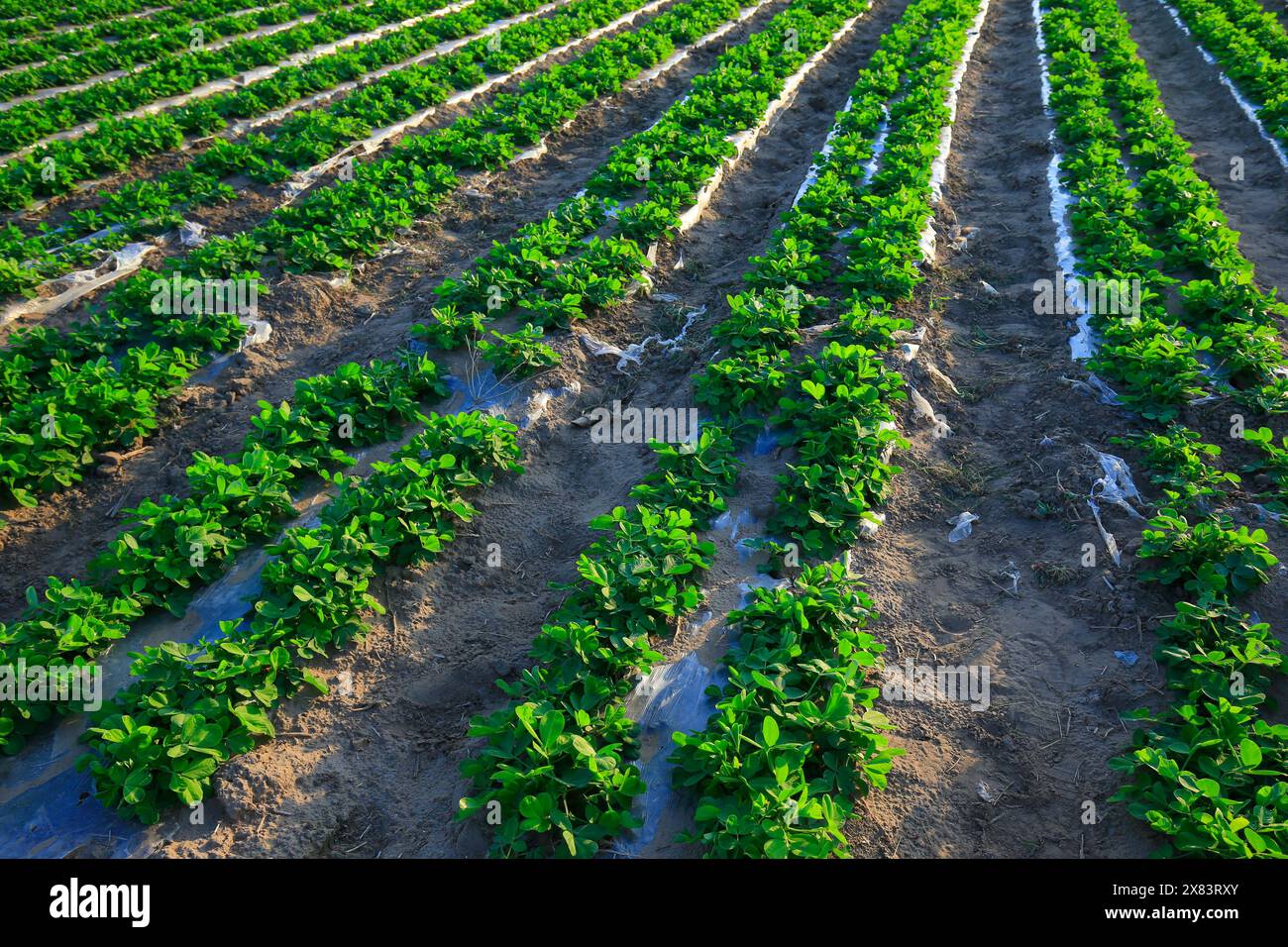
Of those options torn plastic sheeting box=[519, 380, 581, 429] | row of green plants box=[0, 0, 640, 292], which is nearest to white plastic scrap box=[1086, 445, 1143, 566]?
torn plastic sheeting box=[519, 380, 581, 429]

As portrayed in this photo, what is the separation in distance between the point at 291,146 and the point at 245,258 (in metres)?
3.33

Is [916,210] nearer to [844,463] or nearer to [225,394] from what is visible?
[844,463]

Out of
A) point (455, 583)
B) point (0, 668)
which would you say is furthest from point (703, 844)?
point (0, 668)

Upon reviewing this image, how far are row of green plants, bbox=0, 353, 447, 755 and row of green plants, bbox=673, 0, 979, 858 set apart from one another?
2831 mm

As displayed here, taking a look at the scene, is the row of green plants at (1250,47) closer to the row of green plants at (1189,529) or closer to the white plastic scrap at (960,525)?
the row of green plants at (1189,529)

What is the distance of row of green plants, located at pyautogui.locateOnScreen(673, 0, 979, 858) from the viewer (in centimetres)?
358

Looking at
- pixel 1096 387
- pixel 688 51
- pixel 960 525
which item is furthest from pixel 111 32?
pixel 1096 387

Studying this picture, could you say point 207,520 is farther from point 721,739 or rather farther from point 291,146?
point 291,146

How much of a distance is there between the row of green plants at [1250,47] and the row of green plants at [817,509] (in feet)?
18.0

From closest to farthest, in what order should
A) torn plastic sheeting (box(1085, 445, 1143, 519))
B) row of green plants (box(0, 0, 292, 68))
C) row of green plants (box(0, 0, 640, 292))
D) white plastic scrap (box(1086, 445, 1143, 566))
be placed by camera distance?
white plastic scrap (box(1086, 445, 1143, 566)), torn plastic sheeting (box(1085, 445, 1143, 519)), row of green plants (box(0, 0, 640, 292)), row of green plants (box(0, 0, 292, 68))

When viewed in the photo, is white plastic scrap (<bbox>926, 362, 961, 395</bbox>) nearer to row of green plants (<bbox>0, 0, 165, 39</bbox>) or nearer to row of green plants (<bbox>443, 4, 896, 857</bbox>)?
row of green plants (<bbox>443, 4, 896, 857</bbox>)

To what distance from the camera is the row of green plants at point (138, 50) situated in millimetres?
13359

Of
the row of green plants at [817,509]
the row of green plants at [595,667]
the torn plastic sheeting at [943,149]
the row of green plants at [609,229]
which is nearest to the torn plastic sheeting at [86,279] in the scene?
the row of green plants at [609,229]
